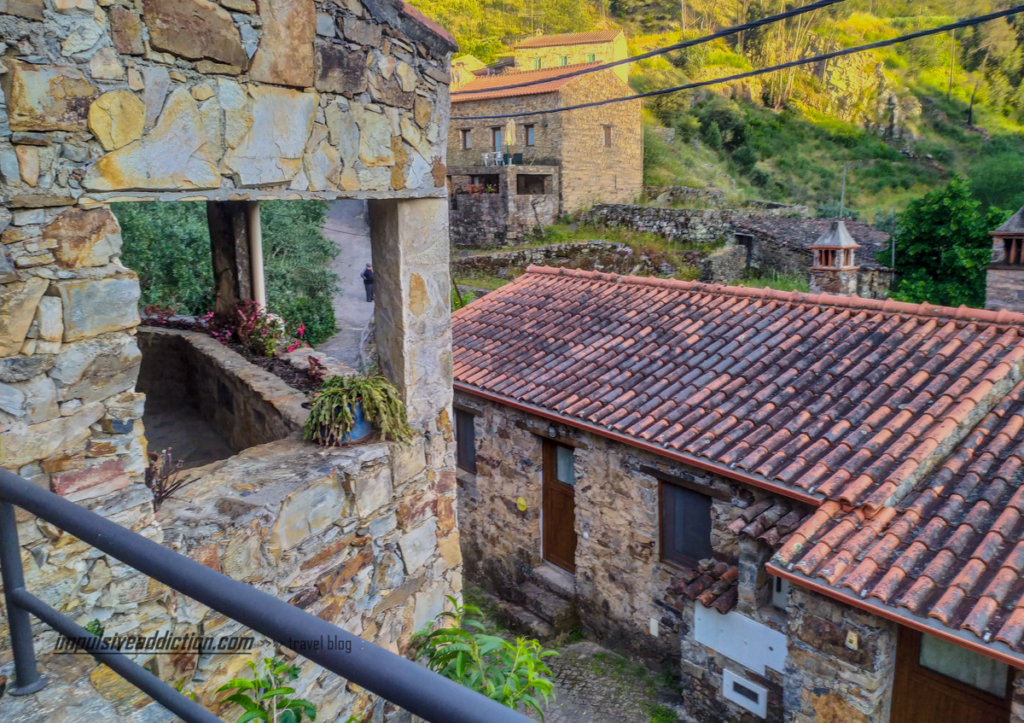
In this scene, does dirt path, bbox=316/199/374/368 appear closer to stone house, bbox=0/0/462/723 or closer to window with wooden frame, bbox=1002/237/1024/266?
stone house, bbox=0/0/462/723

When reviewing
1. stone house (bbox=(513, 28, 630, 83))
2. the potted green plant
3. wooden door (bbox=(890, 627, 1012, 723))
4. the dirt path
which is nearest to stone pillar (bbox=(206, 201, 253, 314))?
the potted green plant

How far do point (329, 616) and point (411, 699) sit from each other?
277cm

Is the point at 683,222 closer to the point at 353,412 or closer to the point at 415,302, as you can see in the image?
the point at 415,302

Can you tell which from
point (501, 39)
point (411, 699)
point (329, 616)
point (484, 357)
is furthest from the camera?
point (501, 39)

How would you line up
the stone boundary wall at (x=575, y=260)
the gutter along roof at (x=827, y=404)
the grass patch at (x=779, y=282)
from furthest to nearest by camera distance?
the stone boundary wall at (x=575, y=260) < the grass patch at (x=779, y=282) < the gutter along roof at (x=827, y=404)

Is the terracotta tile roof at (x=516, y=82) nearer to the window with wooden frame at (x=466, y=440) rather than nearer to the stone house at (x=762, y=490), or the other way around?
the window with wooden frame at (x=466, y=440)

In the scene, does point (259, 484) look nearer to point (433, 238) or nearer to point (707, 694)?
point (433, 238)

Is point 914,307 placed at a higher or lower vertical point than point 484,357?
higher

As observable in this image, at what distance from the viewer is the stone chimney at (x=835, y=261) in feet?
41.3

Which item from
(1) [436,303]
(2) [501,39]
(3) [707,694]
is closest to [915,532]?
(3) [707,694]

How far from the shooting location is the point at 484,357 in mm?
9492

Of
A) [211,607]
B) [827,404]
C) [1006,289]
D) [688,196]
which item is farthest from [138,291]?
[688,196]

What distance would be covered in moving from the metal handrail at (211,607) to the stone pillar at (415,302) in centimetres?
235

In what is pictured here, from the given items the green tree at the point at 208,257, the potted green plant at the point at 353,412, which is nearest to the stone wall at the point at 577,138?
the green tree at the point at 208,257
